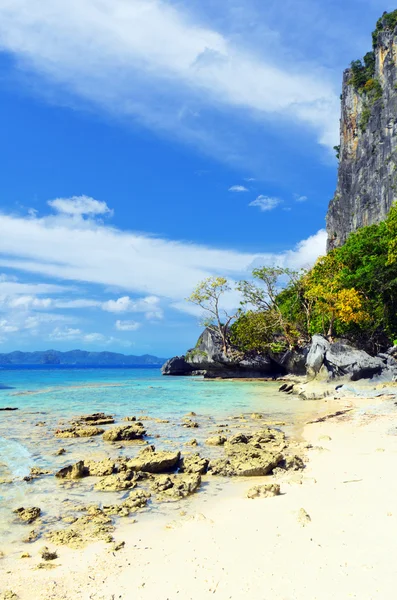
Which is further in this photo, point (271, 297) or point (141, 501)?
point (271, 297)

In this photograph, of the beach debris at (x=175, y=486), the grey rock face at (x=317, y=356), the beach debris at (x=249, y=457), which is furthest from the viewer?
the grey rock face at (x=317, y=356)

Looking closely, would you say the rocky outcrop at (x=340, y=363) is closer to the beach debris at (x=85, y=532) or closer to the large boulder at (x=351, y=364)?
the large boulder at (x=351, y=364)

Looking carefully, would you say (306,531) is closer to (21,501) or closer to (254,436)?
(21,501)

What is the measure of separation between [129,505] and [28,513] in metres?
1.67

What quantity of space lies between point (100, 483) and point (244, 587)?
4.94m

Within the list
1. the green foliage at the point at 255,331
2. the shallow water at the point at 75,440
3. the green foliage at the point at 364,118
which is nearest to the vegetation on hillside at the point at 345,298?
the green foliage at the point at 255,331

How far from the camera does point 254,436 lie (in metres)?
12.5

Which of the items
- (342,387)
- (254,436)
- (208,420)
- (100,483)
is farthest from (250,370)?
(100,483)

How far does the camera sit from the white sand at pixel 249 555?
4289 mm

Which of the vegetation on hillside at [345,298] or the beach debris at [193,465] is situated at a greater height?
the vegetation on hillside at [345,298]

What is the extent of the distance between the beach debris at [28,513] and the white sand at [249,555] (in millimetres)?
1122

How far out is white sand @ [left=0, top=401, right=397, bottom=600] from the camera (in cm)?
429

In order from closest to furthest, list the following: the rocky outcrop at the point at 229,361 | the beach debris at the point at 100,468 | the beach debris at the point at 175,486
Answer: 1. the beach debris at the point at 175,486
2. the beach debris at the point at 100,468
3. the rocky outcrop at the point at 229,361

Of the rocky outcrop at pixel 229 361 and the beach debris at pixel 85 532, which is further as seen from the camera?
the rocky outcrop at pixel 229 361
